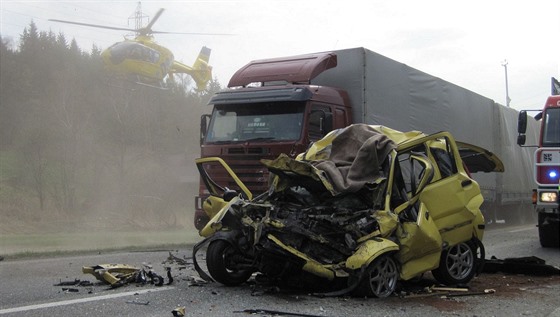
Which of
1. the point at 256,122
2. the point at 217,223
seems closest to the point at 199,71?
the point at 256,122

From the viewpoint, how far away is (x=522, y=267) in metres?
7.93

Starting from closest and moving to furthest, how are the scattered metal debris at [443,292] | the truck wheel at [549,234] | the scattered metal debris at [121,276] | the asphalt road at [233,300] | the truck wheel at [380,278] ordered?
the asphalt road at [233,300] < the truck wheel at [380,278] < the scattered metal debris at [443,292] < the scattered metal debris at [121,276] < the truck wheel at [549,234]

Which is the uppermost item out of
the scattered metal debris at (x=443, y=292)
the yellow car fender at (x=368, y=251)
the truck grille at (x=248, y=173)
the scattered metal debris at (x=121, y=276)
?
the truck grille at (x=248, y=173)

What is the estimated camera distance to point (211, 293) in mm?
6125

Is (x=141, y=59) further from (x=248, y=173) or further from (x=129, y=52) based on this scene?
(x=248, y=173)

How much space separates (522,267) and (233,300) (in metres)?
4.50

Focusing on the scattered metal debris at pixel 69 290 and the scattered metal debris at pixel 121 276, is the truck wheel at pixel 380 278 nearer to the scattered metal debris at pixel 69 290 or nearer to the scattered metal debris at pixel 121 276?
the scattered metal debris at pixel 121 276

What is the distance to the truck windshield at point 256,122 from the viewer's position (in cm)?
1041

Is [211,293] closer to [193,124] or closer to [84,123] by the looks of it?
[84,123]

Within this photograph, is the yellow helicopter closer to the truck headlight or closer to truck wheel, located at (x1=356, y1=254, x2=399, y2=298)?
the truck headlight

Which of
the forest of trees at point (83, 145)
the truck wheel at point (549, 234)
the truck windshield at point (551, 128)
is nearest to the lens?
the truck windshield at point (551, 128)

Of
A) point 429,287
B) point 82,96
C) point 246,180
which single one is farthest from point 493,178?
point 82,96

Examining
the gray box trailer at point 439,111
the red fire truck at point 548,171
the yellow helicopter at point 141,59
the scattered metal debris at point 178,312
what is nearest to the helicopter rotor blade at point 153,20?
the yellow helicopter at point 141,59

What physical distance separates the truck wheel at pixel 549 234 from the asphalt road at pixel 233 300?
4603mm
